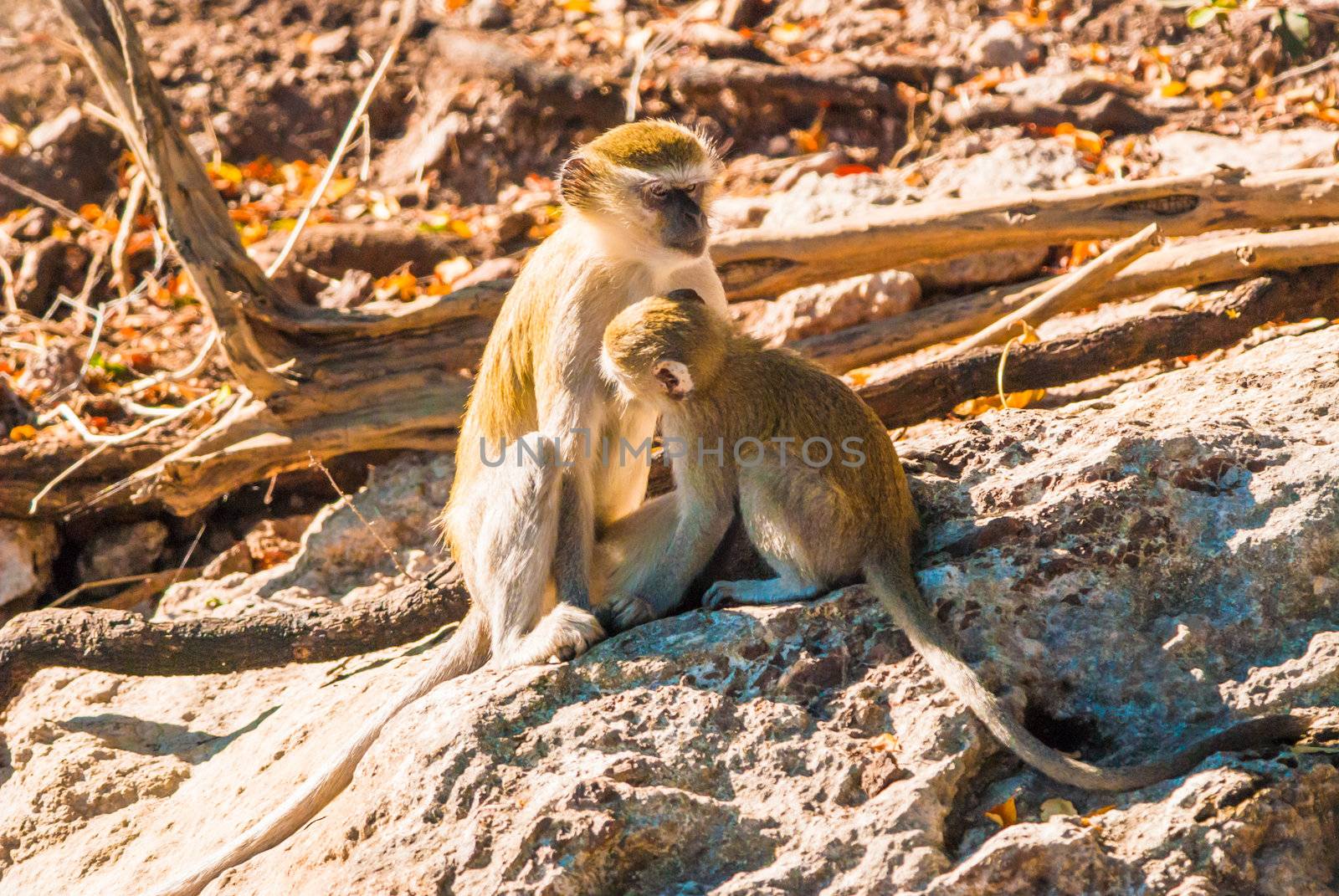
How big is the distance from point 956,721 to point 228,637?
3.60 meters

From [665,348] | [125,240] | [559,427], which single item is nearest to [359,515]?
[559,427]

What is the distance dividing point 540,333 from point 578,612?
124cm

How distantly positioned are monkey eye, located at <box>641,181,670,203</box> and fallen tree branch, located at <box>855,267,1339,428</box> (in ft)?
5.43

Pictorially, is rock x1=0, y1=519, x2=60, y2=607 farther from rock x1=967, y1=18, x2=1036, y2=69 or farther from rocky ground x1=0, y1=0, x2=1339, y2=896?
rock x1=967, y1=18, x2=1036, y2=69

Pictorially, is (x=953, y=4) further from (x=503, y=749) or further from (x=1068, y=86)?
(x=503, y=749)

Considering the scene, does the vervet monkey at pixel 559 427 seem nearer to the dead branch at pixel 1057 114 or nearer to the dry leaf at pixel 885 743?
the dry leaf at pixel 885 743

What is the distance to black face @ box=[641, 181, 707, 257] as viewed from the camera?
16.9ft

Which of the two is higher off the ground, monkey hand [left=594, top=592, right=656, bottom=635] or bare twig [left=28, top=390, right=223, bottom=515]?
monkey hand [left=594, top=592, right=656, bottom=635]

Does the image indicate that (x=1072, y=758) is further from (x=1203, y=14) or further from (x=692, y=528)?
(x=1203, y=14)

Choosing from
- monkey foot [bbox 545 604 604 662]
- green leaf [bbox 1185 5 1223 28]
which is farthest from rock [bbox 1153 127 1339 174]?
monkey foot [bbox 545 604 604 662]

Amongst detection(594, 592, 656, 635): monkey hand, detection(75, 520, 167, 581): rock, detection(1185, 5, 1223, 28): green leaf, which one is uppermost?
detection(1185, 5, 1223, 28): green leaf

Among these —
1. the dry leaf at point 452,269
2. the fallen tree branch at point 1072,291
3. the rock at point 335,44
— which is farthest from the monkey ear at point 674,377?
the rock at point 335,44

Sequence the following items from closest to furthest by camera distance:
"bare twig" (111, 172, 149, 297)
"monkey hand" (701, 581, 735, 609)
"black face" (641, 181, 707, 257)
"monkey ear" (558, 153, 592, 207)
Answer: "monkey hand" (701, 581, 735, 609), "black face" (641, 181, 707, 257), "monkey ear" (558, 153, 592, 207), "bare twig" (111, 172, 149, 297)

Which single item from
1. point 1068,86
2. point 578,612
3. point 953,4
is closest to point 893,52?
point 953,4
